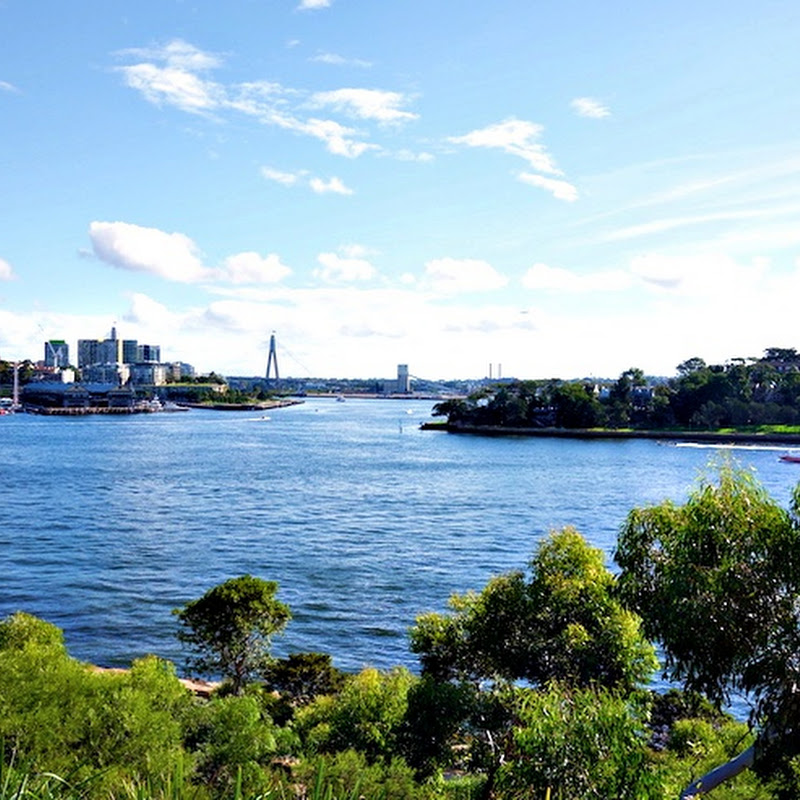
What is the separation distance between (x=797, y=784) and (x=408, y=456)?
4713 cm

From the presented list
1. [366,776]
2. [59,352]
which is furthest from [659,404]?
[59,352]

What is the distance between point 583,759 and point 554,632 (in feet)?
9.63

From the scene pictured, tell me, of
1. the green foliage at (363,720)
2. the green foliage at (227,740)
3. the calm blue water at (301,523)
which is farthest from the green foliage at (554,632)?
the green foliage at (227,740)

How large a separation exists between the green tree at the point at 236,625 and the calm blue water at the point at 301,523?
237 centimetres

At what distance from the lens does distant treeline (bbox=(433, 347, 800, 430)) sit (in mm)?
70562

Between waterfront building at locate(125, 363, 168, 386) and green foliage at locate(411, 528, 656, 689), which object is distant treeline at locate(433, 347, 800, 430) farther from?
waterfront building at locate(125, 363, 168, 386)

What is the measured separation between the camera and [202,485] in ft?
123

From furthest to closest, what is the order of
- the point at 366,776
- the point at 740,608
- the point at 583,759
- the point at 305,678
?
the point at 305,678
the point at 366,776
the point at 583,759
the point at 740,608

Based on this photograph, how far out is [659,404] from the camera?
7531 cm

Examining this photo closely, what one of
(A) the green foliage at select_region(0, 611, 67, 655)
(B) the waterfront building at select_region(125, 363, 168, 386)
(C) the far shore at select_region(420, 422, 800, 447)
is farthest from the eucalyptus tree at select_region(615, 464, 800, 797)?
(B) the waterfront building at select_region(125, 363, 168, 386)

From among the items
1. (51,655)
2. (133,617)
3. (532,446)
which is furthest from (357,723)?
(532,446)

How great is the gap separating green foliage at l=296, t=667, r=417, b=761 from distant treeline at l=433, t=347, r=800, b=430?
66477mm

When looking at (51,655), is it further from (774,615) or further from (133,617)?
(133,617)

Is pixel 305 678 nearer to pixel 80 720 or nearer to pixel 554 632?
pixel 554 632
